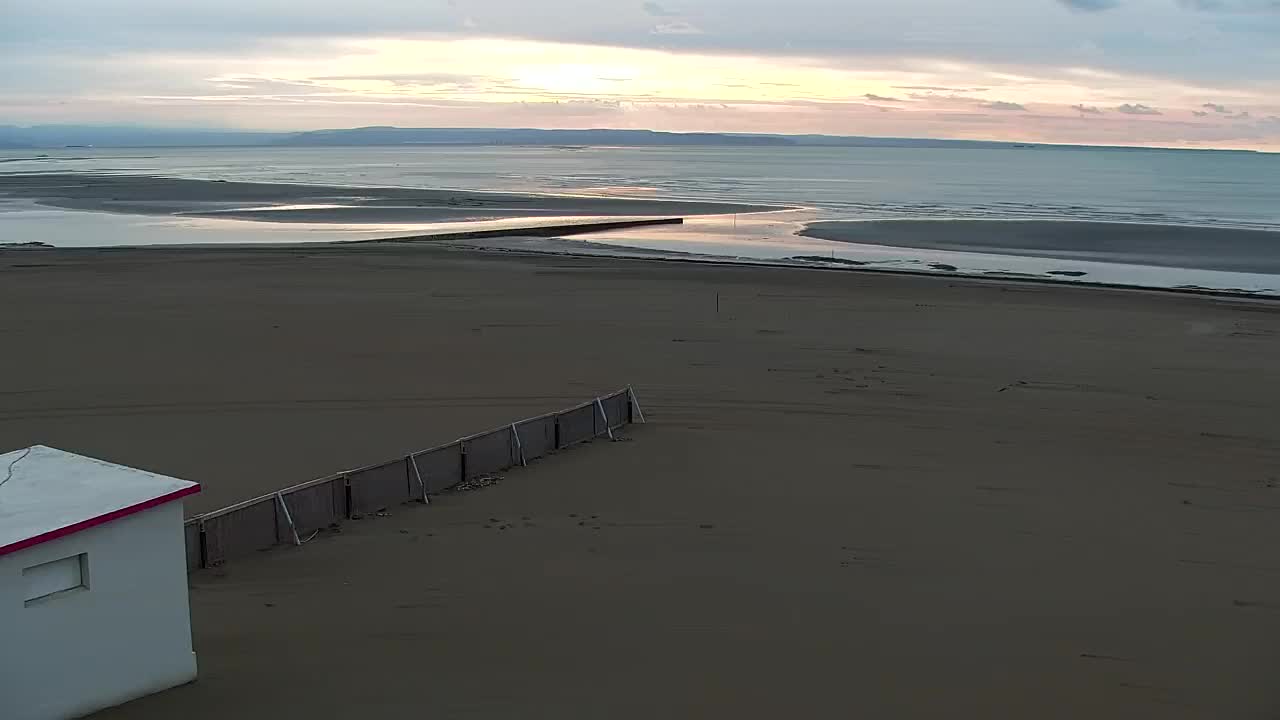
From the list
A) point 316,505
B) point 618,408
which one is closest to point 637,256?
point 618,408

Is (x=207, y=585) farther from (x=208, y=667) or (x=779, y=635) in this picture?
(x=779, y=635)

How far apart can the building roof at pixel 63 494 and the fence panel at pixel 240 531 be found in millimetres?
2008

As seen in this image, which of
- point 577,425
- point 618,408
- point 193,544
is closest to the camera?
point 193,544

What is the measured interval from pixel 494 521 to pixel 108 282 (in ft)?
62.5

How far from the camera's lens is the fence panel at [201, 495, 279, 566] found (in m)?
8.76

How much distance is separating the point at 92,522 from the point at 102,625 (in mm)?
592

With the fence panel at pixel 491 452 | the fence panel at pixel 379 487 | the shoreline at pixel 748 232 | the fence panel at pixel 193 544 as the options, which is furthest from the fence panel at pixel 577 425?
the shoreline at pixel 748 232

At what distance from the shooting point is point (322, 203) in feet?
209

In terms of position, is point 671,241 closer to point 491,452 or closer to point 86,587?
point 491,452

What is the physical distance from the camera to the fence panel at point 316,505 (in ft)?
31.1

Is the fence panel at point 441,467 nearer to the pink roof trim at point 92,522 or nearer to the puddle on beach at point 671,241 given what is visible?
the pink roof trim at point 92,522

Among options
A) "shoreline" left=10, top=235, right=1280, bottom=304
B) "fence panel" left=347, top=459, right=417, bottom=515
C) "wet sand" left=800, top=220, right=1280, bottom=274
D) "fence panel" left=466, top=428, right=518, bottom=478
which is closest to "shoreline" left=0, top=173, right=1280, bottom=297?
"wet sand" left=800, top=220, right=1280, bottom=274

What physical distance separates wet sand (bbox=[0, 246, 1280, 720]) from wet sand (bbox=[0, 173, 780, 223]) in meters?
32.8

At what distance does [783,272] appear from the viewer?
3102 centimetres
